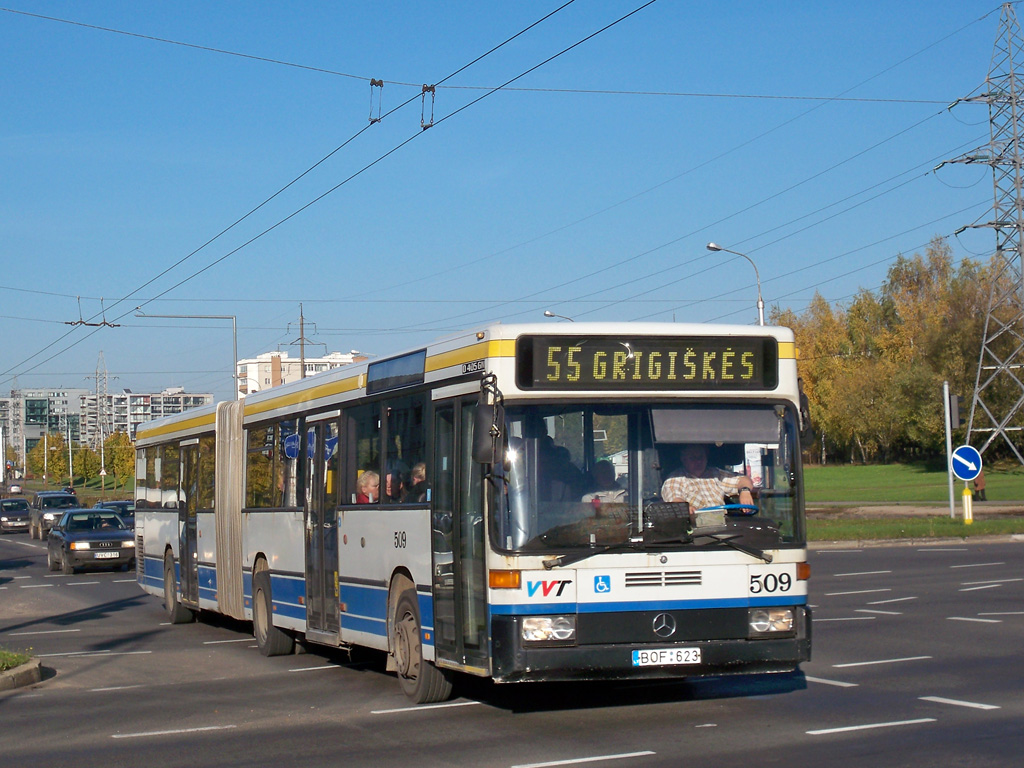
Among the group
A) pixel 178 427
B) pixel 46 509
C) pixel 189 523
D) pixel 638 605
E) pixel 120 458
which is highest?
pixel 120 458

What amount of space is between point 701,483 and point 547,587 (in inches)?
54.1

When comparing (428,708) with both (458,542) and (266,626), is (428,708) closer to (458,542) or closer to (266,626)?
(458,542)

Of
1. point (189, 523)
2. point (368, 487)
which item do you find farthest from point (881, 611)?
point (189, 523)

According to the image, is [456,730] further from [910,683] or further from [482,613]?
[910,683]

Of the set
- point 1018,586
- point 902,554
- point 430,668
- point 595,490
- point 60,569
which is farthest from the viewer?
point 60,569

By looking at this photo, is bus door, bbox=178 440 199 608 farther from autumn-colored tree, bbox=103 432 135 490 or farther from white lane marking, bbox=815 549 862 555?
autumn-colored tree, bbox=103 432 135 490

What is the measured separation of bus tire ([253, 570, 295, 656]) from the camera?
48.1 ft

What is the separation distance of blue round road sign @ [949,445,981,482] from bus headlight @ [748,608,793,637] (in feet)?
76.8

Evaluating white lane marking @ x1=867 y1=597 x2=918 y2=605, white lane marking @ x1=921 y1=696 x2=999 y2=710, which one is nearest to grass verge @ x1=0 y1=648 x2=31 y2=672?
white lane marking @ x1=921 y1=696 x2=999 y2=710

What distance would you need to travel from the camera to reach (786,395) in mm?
9711

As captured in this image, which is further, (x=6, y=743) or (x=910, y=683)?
(x=910, y=683)

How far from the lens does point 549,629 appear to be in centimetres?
888

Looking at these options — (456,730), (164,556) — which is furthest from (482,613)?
(164,556)

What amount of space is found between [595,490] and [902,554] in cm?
2062
